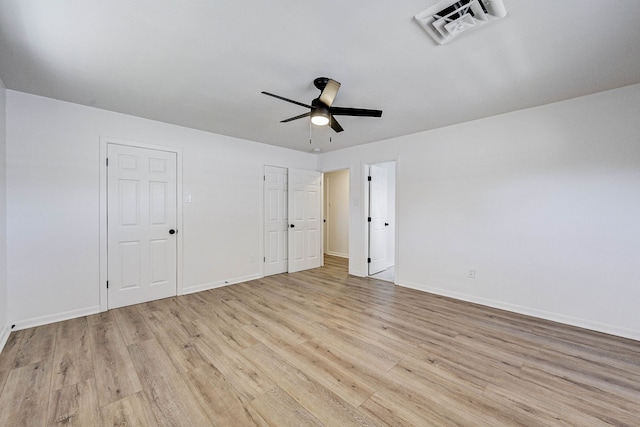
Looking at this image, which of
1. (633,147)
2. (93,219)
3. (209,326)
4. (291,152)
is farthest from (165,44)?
(633,147)

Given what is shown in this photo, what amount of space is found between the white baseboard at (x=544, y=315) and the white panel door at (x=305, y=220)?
90.4 inches

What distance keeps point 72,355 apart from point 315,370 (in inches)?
83.6

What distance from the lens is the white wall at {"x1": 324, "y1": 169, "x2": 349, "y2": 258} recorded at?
6.92 m

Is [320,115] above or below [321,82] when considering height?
below

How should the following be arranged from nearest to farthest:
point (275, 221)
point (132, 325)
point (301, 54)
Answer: point (301, 54) < point (132, 325) < point (275, 221)

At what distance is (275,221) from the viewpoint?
5020 mm

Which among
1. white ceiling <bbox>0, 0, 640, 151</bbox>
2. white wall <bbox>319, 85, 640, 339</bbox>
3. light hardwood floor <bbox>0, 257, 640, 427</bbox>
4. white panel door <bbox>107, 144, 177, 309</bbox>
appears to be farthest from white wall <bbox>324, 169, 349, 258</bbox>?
white panel door <bbox>107, 144, 177, 309</bbox>

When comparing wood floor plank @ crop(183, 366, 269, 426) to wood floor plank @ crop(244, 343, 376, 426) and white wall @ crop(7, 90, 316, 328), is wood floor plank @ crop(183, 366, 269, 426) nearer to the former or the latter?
wood floor plank @ crop(244, 343, 376, 426)

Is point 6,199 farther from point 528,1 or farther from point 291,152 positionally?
point 528,1

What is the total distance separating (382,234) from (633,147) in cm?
345

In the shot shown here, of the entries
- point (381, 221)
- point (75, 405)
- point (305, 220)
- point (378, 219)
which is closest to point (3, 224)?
point (75, 405)

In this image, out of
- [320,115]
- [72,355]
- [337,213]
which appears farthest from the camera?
[337,213]

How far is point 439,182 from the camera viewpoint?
3924 millimetres

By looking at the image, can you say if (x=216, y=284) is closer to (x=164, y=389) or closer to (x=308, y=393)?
(x=164, y=389)
